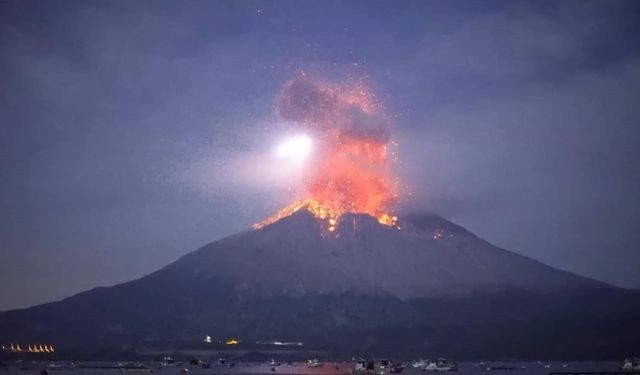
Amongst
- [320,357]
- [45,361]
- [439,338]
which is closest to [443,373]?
[320,357]

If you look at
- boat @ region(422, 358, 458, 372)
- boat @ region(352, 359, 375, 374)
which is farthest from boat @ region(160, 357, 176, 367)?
boat @ region(352, 359, 375, 374)

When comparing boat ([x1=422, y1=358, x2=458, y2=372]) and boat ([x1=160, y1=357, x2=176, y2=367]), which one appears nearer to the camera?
boat ([x1=422, y1=358, x2=458, y2=372])

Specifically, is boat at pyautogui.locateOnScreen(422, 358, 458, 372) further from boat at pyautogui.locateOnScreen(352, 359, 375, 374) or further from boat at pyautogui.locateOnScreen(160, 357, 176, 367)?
boat at pyautogui.locateOnScreen(160, 357, 176, 367)

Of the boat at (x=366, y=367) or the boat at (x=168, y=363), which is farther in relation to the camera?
the boat at (x=168, y=363)

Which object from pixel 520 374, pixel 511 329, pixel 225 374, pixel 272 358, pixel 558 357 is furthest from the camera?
pixel 511 329

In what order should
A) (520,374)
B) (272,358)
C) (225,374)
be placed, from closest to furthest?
1. (225,374)
2. (520,374)
3. (272,358)

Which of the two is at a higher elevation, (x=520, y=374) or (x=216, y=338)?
(x=216, y=338)

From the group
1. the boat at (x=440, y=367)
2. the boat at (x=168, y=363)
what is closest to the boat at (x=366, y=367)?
the boat at (x=440, y=367)

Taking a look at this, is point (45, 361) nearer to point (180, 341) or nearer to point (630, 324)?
point (180, 341)

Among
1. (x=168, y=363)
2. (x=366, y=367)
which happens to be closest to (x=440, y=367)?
(x=366, y=367)

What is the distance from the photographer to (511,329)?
197750mm

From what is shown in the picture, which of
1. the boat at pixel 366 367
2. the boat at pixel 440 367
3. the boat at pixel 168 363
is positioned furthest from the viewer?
the boat at pixel 168 363

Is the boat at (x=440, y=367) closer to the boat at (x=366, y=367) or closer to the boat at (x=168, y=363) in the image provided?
the boat at (x=366, y=367)

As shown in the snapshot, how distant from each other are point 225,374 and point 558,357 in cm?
9733
